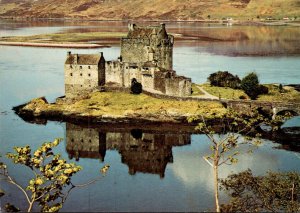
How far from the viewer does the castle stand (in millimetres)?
96375

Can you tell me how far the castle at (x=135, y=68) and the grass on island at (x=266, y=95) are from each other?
7692 mm

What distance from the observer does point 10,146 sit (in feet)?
Answer: 244

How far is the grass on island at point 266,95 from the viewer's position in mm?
97463

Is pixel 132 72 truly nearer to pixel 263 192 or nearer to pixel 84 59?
pixel 84 59

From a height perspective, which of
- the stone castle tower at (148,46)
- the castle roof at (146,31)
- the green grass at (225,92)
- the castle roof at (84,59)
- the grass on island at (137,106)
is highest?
the castle roof at (146,31)

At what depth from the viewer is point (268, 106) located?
8906cm

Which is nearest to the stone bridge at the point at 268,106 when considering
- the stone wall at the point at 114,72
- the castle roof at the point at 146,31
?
the castle roof at the point at 146,31

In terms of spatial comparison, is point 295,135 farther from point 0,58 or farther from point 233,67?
point 0,58

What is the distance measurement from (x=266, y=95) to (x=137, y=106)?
2860 cm

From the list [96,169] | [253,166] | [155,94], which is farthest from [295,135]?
[96,169]

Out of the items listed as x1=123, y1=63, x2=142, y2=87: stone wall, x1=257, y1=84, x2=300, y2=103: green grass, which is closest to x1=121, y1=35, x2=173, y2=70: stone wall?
x1=123, y1=63, x2=142, y2=87: stone wall

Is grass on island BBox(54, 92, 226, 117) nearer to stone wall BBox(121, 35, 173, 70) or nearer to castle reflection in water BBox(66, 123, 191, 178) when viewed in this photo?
castle reflection in water BBox(66, 123, 191, 178)

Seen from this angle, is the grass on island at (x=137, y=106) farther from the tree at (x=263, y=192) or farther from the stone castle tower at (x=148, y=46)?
the tree at (x=263, y=192)

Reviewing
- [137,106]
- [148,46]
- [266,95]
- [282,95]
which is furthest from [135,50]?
[282,95]
